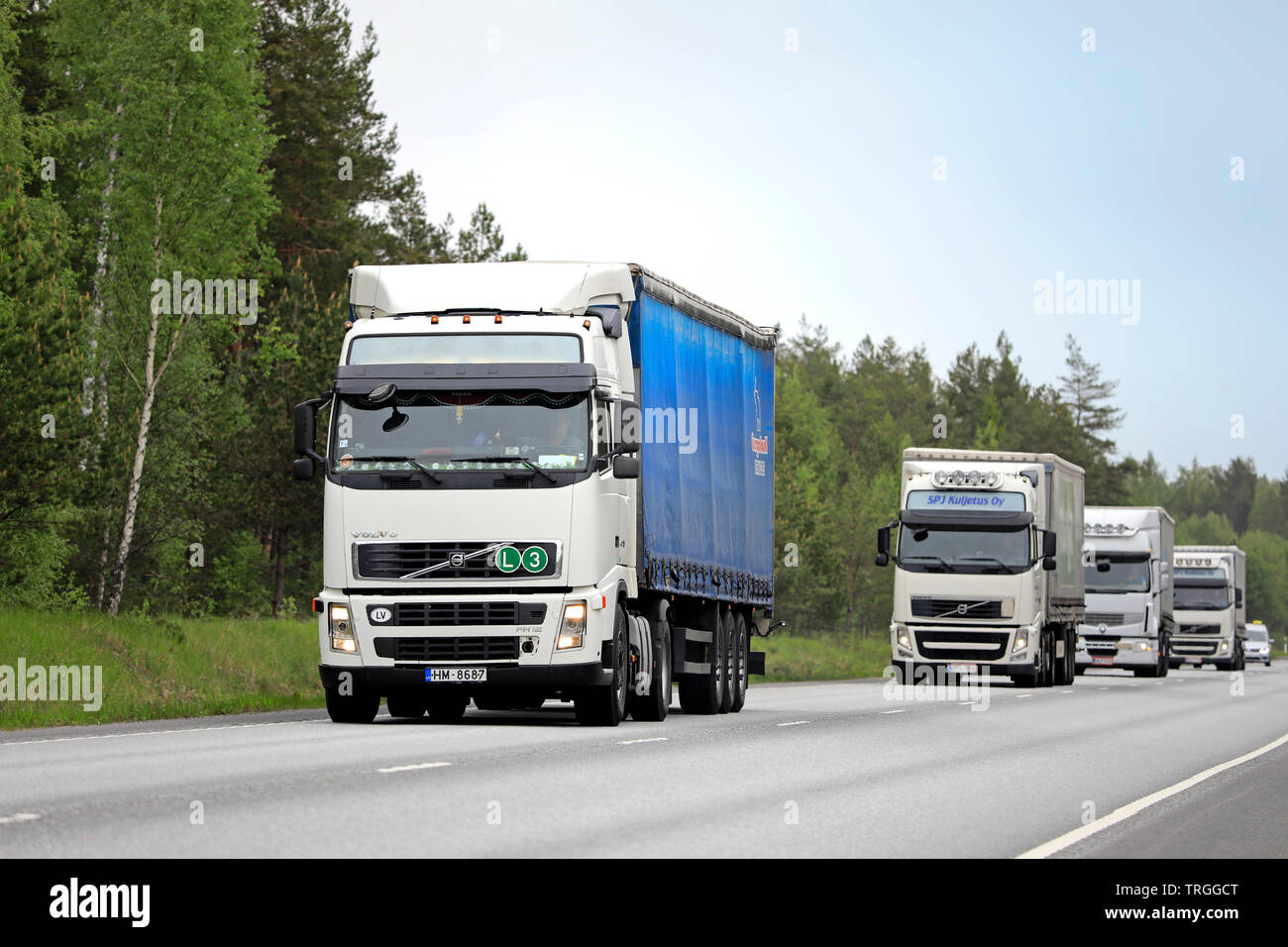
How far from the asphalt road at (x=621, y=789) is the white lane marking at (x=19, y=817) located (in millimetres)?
21

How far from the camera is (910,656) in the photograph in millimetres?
36656

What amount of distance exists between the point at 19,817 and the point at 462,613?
834 cm

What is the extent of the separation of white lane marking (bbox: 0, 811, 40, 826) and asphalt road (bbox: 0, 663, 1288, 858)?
0.07 ft

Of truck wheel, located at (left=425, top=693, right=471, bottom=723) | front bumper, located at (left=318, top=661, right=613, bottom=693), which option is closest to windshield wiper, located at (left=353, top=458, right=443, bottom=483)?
front bumper, located at (left=318, top=661, right=613, bottom=693)

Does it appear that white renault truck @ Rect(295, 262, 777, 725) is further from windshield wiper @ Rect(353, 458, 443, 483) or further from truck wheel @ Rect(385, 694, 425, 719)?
truck wheel @ Rect(385, 694, 425, 719)

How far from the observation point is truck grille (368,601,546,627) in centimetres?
1848

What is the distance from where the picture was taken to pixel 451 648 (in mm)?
18578

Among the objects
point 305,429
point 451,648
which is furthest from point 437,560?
point 305,429

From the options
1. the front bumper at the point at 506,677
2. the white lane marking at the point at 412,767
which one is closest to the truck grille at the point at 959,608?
the front bumper at the point at 506,677

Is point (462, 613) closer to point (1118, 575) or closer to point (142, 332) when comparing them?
point (142, 332)

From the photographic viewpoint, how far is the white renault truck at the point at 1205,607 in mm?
61562

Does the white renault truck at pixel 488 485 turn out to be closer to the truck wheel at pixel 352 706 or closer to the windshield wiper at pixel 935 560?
the truck wheel at pixel 352 706

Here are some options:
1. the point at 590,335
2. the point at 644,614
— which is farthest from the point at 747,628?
the point at 590,335
